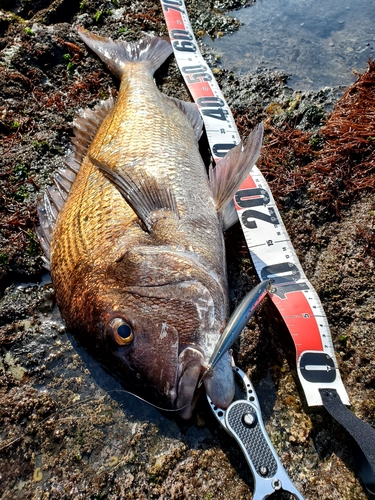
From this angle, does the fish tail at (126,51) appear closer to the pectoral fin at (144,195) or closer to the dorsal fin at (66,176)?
the dorsal fin at (66,176)

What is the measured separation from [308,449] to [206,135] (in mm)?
3119

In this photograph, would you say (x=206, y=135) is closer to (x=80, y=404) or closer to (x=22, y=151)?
(x=22, y=151)

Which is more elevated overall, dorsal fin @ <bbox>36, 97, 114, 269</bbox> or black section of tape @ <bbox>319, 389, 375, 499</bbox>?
dorsal fin @ <bbox>36, 97, 114, 269</bbox>

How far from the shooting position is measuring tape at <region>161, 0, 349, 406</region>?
8.70 feet

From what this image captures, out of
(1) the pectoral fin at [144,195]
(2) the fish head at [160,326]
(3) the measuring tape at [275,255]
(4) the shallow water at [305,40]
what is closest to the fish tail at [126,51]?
A: (3) the measuring tape at [275,255]

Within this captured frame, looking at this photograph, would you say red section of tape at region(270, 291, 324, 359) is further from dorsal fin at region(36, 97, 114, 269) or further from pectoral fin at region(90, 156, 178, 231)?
dorsal fin at region(36, 97, 114, 269)

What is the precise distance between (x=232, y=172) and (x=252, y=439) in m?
2.01

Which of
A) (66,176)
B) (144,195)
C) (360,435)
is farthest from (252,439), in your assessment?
(66,176)

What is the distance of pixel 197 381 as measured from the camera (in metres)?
2.19

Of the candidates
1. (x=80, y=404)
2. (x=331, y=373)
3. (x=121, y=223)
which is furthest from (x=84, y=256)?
(x=331, y=373)

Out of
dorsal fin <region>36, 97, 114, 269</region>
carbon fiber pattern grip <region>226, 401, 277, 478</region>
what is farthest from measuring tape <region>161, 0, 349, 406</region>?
dorsal fin <region>36, 97, 114, 269</region>

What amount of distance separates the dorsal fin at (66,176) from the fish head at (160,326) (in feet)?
3.01

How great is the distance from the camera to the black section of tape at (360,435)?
2209mm

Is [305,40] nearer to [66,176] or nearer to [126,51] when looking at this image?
[126,51]
